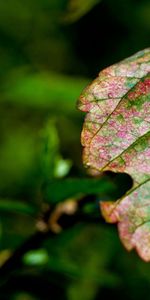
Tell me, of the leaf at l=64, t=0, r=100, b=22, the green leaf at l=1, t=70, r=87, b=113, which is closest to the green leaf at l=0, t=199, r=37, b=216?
the leaf at l=64, t=0, r=100, b=22

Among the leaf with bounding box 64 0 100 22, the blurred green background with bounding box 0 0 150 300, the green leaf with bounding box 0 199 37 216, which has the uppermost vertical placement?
the leaf with bounding box 64 0 100 22

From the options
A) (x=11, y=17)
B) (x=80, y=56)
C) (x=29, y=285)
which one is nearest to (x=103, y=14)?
(x=80, y=56)

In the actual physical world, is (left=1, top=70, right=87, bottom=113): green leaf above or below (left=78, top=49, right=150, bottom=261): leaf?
below

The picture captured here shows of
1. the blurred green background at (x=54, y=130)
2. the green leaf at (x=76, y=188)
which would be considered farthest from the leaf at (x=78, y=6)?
the green leaf at (x=76, y=188)

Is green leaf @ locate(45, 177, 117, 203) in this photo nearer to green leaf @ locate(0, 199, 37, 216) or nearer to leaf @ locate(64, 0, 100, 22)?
green leaf @ locate(0, 199, 37, 216)

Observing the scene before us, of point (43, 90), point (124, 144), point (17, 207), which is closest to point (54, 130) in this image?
point (17, 207)

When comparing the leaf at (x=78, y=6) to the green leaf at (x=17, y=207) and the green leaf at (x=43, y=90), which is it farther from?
the green leaf at (x=43, y=90)

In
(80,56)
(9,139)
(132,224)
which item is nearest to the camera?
(132,224)

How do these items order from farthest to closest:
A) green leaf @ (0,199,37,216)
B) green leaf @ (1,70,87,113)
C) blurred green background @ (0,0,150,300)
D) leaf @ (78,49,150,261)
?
green leaf @ (1,70,87,113), blurred green background @ (0,0,150,300), green leaf @ (0,199,37,216), leaf @ (78,49,150,261)

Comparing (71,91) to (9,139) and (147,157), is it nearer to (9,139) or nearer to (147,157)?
(147,157)
